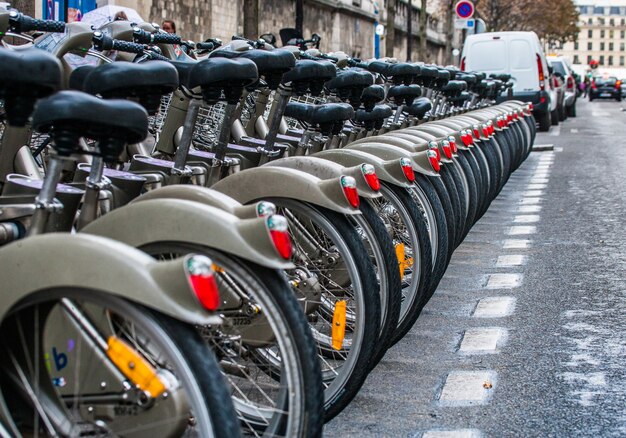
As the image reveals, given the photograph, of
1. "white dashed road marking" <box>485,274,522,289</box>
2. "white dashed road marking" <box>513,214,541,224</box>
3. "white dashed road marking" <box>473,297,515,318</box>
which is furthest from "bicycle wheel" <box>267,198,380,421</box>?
"white dashed road marking" <box>513,214,541,224</box>

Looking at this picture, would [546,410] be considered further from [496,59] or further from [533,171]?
[496,59]

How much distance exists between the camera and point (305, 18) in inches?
1700

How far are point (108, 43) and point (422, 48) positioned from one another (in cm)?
4226

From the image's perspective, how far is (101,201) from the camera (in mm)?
3658

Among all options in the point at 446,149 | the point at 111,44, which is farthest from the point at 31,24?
the point at 446,149

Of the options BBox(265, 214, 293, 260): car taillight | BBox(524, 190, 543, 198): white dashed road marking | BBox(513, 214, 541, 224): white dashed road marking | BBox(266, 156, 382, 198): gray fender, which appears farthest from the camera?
→ BBox(524, 190, 543, 198): white dashed road marking

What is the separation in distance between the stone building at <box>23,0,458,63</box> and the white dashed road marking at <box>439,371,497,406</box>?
13.5 metres

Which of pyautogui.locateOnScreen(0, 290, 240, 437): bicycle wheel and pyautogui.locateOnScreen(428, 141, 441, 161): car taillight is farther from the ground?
pyautogui.locateOnScreen(428, 141, 441, 161): car taillight

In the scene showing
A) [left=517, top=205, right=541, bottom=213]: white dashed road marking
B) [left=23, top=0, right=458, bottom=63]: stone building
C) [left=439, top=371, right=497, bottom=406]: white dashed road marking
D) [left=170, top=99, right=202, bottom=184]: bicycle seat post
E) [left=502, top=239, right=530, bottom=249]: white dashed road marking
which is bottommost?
[left=517, top=205, right=541, bottom=213]: white dashed road marking

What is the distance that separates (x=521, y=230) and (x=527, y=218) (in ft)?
2.93

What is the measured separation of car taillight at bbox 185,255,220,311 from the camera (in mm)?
2604

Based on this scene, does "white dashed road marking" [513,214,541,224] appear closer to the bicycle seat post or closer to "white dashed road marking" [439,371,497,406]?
"white dashed road marking" [439,371,497,406]

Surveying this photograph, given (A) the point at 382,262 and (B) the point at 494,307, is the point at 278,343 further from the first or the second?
(B) the point at 494,307

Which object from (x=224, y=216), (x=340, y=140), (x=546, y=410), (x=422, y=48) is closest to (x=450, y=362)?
(x=546, y=410)
